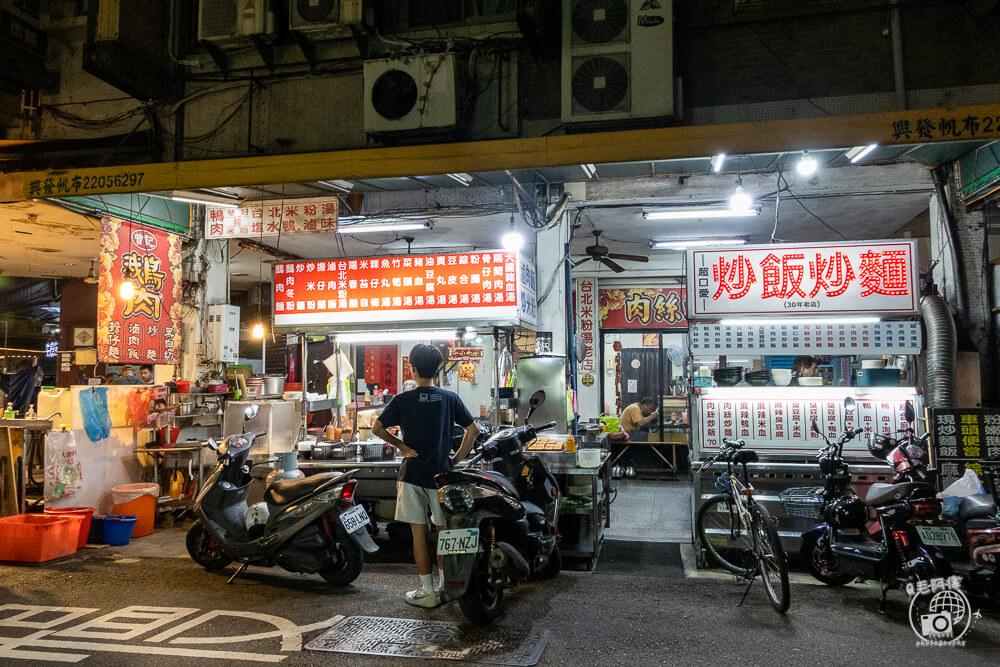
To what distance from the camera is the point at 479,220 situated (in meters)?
10.8

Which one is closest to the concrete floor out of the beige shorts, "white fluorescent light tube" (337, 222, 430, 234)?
the beige shorts

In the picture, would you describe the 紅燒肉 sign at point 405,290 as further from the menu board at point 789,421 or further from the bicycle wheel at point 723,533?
the bicycle wheel at point 723,533

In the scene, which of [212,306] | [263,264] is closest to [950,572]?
[212,306]

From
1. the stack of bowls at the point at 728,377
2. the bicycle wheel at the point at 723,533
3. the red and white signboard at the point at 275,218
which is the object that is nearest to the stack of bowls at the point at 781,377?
the stack of bowls at the point at 728,377

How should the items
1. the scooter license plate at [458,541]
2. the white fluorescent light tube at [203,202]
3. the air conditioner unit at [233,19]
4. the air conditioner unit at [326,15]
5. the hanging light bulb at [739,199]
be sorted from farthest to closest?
the hanging light bulb at [739,199], the white fluorescent light tube at [203,202], the air conditioner unit at [233,19], the air conditioner unit at [326,15], the scooter license plate at [458,541]

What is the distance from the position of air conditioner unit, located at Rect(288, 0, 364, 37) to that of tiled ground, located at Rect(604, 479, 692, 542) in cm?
596

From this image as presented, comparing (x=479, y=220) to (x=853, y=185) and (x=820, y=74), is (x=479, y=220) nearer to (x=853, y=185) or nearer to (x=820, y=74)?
(x=853, y=185)

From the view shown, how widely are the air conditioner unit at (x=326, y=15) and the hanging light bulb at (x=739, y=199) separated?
5823mm

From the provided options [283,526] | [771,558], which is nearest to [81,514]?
[283,526]

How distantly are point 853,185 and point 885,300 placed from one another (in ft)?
10.3

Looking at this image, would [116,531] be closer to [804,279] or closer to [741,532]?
[741,532]

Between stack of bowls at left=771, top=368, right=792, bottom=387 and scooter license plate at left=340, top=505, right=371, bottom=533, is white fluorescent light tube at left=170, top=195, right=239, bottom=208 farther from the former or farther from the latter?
stack of bowls at left=771, top=368, right=792, bottom=387

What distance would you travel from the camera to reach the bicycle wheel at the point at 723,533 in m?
5.78

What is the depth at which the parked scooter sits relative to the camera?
15.6 feet
